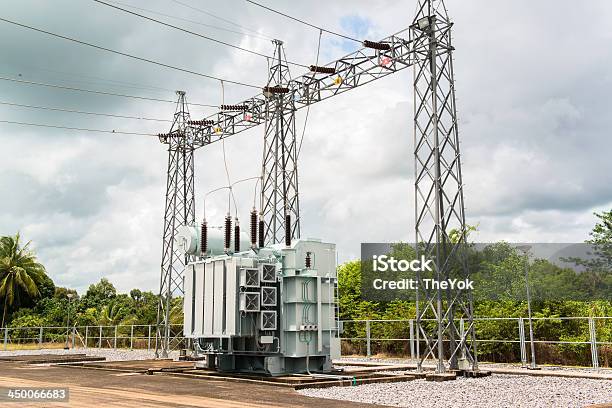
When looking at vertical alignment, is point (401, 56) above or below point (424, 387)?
above

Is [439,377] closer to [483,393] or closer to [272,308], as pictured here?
[483,393]

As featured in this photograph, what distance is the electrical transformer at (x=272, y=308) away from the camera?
1677cm

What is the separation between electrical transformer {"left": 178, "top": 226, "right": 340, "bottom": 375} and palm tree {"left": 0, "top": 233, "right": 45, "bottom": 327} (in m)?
39.3

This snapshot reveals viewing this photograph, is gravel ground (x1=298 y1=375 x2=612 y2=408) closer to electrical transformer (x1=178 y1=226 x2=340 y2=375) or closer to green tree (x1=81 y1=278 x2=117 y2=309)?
electrical transformer (x1=178 y1=226 x2=340 y2=375)

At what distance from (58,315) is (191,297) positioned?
36753mm

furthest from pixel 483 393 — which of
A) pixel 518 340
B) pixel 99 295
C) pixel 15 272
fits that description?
pixel 99 295

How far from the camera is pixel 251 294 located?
16750 millimetres

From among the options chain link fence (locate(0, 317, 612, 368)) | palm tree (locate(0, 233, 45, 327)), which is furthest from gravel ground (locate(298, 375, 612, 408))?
palm tree (locate(0, 233, 45, 327))

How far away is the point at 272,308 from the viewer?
17.1 meters

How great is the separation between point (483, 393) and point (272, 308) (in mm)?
6377

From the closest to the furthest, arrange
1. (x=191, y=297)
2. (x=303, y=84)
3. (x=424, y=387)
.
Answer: (x=424, y=387) → (x=191, y=297) → (x=303, y=84)

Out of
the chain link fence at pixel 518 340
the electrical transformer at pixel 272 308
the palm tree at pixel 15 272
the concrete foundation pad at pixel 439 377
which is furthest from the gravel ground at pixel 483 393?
the palm tree at pixel 15 272

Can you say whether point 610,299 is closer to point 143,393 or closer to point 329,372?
point 329,372

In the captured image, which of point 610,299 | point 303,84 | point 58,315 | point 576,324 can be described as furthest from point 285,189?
point 58,315
